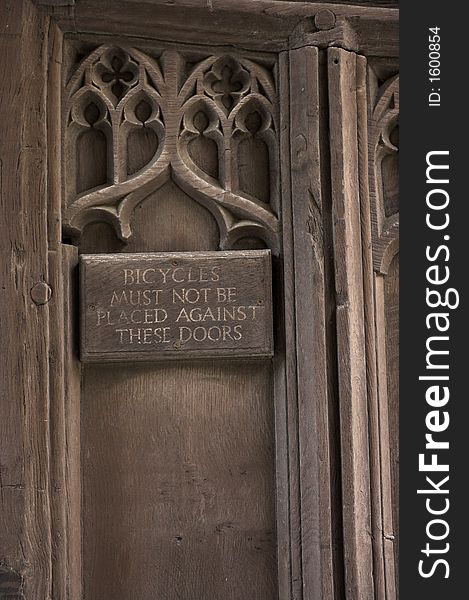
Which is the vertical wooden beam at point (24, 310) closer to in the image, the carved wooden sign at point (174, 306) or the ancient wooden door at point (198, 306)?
the ancient wooden door at point (198, 306)

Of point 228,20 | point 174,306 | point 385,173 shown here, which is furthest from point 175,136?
point 385,173

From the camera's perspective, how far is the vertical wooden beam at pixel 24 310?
2.63 meters

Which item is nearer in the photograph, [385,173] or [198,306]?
[198,306]

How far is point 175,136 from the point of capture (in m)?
2.85

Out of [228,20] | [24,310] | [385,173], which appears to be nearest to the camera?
[24,310]

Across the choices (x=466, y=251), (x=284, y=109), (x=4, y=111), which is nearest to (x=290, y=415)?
(x=466, y=251)

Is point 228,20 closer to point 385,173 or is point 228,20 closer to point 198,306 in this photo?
point 385,173

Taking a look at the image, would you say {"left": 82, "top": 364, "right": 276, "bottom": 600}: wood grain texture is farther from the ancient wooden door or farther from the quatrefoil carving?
the quatrefoil carving

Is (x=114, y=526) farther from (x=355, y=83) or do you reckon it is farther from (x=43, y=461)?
(x=355, y=83)

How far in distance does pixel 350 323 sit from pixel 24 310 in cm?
89

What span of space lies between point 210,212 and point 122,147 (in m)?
0.31

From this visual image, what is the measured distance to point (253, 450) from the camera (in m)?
2.80

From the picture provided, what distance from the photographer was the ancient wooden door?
271 cm

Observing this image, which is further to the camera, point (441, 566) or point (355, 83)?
point (355, 83)
